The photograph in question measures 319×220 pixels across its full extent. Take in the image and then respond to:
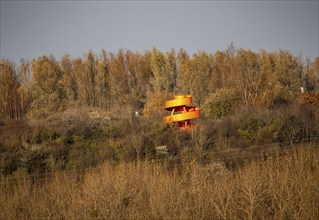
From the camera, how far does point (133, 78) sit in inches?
1657

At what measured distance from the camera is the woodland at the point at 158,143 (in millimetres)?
5898

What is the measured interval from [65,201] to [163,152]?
677cm

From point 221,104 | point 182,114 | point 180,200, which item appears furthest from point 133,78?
point 180,200

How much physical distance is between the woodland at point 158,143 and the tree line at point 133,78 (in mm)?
151

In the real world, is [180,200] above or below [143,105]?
below

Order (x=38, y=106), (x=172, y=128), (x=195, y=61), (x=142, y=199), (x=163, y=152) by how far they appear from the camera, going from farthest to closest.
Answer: (x=195, y=61), (x=38, y=106), (x=172, y=128), (x=163, y=152), (x=142, y=199)

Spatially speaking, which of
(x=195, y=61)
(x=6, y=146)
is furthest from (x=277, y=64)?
(x=6, y=146)

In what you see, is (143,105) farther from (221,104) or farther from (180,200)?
(180,200)

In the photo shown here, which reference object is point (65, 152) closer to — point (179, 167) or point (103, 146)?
point (103, 146)

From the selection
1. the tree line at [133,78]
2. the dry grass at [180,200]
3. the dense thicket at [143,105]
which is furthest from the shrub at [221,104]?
the dry grass at [180,200]

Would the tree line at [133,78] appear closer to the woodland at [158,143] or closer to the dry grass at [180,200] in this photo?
the woodland at [158,143]

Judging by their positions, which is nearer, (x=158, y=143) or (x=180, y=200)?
(x=180, y=200)

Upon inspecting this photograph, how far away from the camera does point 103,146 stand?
15125mm

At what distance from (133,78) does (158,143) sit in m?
28.1
